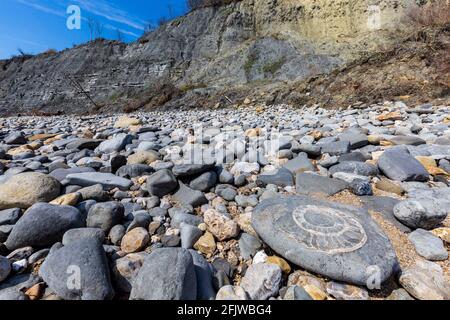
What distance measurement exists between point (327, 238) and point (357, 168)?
1163 millimetres

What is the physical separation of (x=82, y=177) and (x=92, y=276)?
128 centimetres

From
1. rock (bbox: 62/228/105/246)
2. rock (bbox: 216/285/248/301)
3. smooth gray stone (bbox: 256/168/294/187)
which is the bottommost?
rock (bbox: 216/285/248/301)

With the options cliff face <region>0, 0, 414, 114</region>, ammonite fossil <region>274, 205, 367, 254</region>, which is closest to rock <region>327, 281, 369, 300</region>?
ammonite fossil <region>274, 205, 367, 254</region>

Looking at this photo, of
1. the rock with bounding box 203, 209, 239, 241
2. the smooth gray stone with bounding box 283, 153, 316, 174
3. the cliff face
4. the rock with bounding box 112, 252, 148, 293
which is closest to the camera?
the rock with bounding box 112, 252, 148, 293

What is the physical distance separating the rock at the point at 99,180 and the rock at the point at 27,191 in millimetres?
189

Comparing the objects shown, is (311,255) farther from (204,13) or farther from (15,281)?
(204,13)

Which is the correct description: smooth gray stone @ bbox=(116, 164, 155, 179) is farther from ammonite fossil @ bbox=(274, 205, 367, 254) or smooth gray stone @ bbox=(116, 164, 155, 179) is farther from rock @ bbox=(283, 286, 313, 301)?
rock @ bbox=(283, 286, 313, 301)

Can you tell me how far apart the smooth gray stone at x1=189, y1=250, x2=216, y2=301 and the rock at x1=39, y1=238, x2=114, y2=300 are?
0.37m

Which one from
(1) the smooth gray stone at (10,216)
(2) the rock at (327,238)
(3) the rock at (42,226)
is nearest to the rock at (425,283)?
(2) the rock at (327,238)

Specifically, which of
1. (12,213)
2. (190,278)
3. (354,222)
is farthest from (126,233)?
(354,222)

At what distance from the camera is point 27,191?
5.41ft

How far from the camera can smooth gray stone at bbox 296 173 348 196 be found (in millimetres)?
1835

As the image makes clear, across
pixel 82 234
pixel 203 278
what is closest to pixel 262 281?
pixel 203 278

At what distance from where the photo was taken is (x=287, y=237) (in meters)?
1.21
